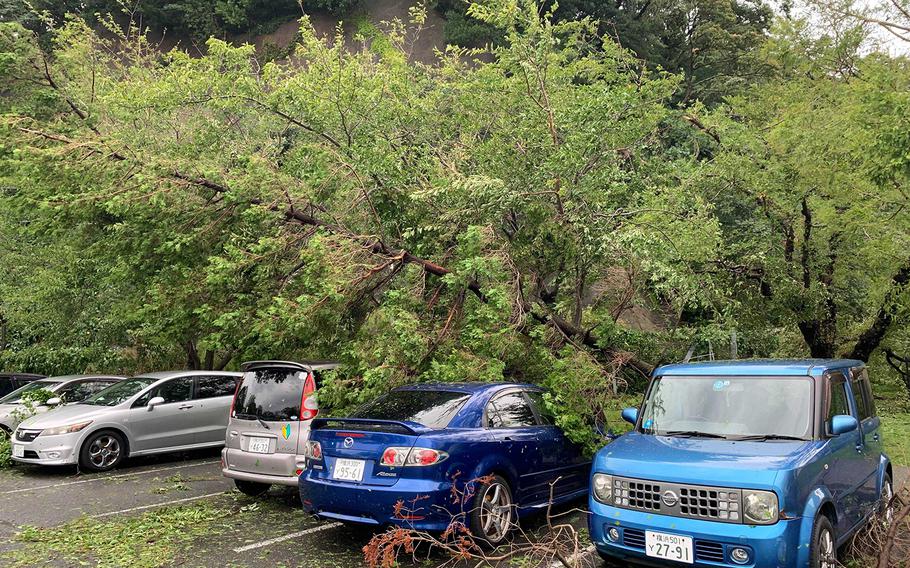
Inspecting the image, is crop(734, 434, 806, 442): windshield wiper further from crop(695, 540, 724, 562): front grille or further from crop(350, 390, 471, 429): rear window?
crop(350, 390, 471, 429): rear window

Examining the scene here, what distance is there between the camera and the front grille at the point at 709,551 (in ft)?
14.0

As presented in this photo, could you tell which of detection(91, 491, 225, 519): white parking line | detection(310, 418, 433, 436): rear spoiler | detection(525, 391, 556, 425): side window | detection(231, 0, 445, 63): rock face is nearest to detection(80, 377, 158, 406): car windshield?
detection(91, 491, 225, 519): white parking line

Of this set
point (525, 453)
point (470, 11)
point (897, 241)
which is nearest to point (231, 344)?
point (525, 453)

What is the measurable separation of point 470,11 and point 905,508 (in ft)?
27.4

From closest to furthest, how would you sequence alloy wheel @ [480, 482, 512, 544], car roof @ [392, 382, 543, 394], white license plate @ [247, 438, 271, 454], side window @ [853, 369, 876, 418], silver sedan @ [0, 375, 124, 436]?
alloy wheel @ [480, 482, 512, 544]
side window @ [853, 369, 876, 418]
car roof @ [392, 382, 543, 394]
white license plate @ [247, 438, 271, 454]
silver sedan @ [0, 375, 124, 436]

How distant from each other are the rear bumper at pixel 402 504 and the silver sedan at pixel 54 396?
7.49m

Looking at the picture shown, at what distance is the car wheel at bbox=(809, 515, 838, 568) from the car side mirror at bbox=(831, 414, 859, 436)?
25.4 inches

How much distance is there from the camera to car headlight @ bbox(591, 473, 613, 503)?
4879 mm

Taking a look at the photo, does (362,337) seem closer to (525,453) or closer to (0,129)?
(525,453)

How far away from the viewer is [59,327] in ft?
51.3

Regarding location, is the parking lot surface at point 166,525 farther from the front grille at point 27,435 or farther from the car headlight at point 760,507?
the car headlight at point 760,507

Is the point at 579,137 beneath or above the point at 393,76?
beneath

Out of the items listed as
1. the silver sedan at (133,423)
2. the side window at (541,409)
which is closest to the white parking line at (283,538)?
the side window at (541,409)

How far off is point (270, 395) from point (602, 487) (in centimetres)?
396
